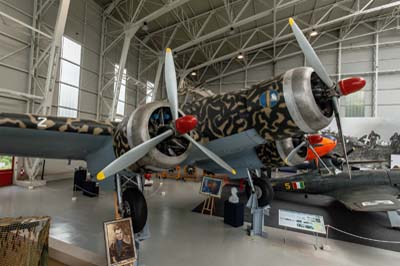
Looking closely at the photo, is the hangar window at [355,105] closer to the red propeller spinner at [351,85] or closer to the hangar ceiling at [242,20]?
the hangar ceiling at [242,20]

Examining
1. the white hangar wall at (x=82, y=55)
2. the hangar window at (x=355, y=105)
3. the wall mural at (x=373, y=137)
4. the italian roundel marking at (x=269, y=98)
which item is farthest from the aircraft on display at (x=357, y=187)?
the hangar window at (x=355, y=105)

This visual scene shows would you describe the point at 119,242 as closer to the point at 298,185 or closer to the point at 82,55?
the point at 298,185

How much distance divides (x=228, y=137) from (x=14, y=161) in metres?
12.1

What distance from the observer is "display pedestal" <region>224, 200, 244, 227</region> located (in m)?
6.42

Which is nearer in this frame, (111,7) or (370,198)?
(370,198)

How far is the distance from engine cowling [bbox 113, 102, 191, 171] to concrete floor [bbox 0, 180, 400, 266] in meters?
1.96

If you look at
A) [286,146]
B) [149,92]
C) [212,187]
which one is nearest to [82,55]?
[149,92]

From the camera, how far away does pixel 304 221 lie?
17.0 ft

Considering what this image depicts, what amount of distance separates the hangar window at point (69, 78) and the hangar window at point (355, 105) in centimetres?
2226

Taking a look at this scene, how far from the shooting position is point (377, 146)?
16.6 metres

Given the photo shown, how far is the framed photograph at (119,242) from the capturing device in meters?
3.23

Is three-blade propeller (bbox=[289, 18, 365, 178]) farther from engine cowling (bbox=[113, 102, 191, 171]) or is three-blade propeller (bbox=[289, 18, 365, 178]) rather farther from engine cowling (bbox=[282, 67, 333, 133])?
engine cowling (bbox=[113, 102, 191, 171])

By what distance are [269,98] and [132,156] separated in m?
2.62

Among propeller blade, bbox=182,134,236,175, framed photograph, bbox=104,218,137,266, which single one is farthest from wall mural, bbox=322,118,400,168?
framed photograph, bbox=104,218,137,266
